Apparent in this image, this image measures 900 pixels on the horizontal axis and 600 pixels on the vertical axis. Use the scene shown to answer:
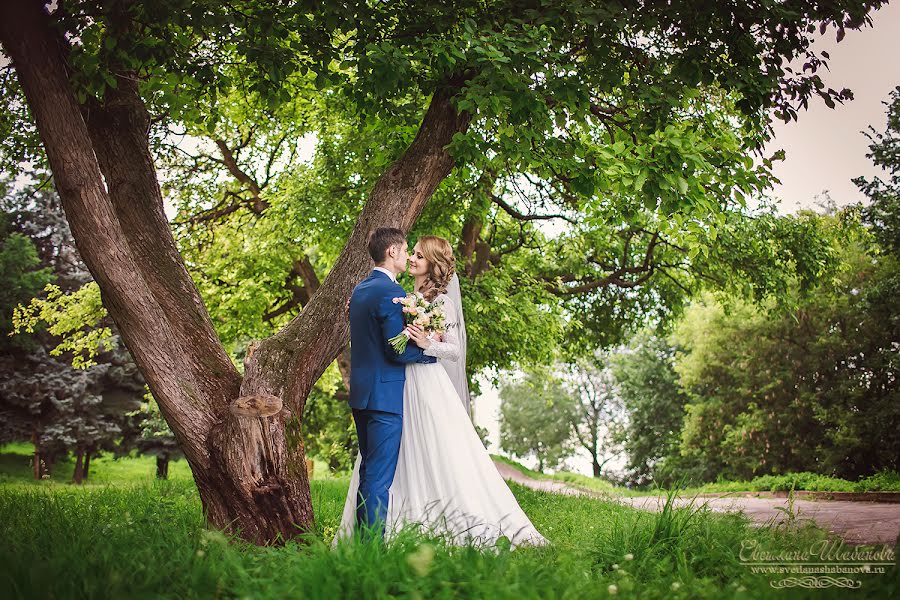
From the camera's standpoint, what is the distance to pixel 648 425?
36.7 metres

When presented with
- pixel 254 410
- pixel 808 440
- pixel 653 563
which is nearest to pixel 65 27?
pixel 254 410

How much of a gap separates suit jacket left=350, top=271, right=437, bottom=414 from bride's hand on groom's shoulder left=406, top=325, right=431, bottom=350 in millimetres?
76

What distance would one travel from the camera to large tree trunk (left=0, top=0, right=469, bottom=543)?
201 inches

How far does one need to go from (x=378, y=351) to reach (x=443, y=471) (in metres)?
1.07

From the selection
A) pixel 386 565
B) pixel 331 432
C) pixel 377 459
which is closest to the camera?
pixel 386 565

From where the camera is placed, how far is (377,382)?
5.05m

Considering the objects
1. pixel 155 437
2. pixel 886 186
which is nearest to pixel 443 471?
pixel 886 186

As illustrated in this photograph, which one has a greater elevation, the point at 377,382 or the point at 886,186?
the point at 886,186

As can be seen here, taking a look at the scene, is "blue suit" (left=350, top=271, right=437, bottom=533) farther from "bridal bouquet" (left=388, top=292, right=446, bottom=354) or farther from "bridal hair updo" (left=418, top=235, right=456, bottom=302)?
"bridal hair updo" (left=418, top=235, right=456, bottom=302)

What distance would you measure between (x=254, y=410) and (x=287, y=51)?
3.34 m

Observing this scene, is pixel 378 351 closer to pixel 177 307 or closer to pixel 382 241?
pixel 382 241

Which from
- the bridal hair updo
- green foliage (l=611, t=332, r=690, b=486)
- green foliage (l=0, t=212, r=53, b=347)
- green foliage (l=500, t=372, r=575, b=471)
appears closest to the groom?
the bridal hair updo

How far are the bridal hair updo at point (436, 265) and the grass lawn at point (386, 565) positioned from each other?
2279 mm

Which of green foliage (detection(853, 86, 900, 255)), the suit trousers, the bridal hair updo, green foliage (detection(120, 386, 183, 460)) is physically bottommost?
green foliage (detection(120, 386, 183, 460))
